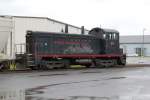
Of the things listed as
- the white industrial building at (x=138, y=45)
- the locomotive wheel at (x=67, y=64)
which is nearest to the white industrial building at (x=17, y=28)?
the locomotive wheel at (x=67, y=64)

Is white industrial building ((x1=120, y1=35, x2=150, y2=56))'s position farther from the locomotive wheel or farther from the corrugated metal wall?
the corrugated metal wall

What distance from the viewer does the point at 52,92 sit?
52.4 feet

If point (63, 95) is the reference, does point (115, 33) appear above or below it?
above

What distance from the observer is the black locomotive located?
3294 centimetres

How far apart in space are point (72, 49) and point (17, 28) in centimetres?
1377

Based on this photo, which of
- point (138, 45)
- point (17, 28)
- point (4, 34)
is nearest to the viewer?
point (4, 34)

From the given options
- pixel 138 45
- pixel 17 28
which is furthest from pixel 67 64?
pixel 138 45

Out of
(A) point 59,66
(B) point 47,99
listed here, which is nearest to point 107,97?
(B) point 47,99

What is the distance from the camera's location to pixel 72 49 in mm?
35719

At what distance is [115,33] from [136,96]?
25.1 m

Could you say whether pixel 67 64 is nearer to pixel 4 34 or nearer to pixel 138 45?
pixel 4 34

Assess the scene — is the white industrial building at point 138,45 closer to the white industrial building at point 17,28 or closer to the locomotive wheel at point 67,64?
the white industrial building at point 17,28

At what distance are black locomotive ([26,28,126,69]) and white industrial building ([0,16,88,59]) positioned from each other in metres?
1.59

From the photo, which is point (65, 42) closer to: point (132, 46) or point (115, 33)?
point (115, 33)
